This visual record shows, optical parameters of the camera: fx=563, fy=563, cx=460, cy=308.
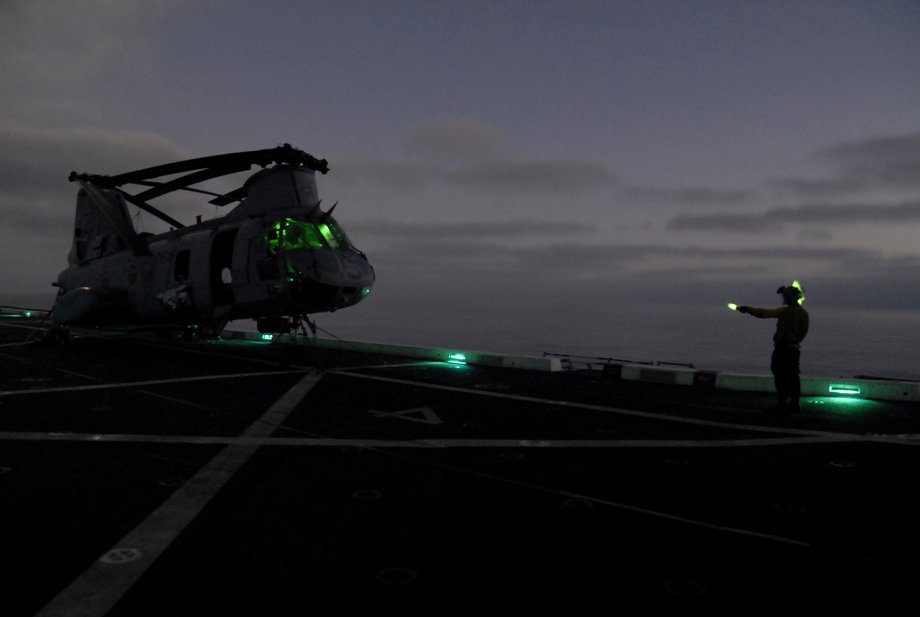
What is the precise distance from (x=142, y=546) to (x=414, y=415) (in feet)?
18.5

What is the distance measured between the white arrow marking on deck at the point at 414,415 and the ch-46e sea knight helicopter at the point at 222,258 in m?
5.49

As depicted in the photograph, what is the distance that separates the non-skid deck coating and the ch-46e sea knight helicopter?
191 inches

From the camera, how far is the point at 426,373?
1538 centimetres

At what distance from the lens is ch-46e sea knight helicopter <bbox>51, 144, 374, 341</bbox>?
14.9 m

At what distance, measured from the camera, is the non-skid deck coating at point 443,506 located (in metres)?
3.71

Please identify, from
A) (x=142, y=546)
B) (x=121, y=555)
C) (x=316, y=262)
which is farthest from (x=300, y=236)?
(x=121, y=555)

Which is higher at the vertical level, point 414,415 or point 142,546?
point 414,415

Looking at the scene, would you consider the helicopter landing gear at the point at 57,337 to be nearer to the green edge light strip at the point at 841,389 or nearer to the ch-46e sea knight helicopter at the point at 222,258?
the ch-46e sea knight helicopter at the point at 222,258

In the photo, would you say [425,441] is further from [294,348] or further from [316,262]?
[294,348]

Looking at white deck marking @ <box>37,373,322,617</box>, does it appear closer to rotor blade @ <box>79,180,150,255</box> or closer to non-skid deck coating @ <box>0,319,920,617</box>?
non-skid deck coating @ <box>0,319,920,617</box>

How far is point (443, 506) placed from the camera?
5.30 metres

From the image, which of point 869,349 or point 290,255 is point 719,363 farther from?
point 290,255

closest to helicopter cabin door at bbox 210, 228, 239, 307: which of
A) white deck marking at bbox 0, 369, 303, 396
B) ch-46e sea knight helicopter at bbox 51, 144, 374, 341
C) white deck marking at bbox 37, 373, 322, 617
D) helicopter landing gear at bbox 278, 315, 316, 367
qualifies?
ch-46e sea knight helicopter at bbox 51, 144, 374, 341

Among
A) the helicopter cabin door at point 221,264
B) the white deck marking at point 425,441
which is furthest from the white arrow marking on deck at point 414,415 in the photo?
the helicopter cabin door at point 221,264
